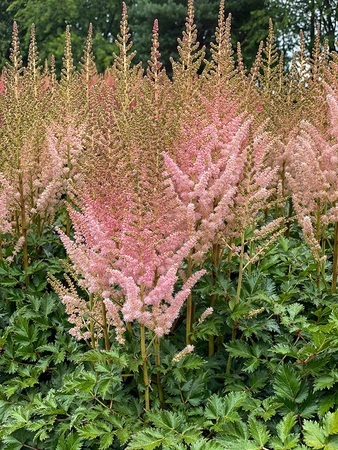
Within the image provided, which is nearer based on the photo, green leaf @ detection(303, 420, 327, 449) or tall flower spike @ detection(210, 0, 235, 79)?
green leaf @ detection(303, 420, 327, 449)

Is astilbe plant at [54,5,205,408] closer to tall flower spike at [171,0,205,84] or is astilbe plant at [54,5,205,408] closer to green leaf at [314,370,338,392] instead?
green leaf at [314,370,338,392]

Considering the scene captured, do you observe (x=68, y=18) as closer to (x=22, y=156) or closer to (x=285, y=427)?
(x=22, y=156)

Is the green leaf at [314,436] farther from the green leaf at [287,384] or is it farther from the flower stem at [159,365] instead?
the flower stem at [159,365]

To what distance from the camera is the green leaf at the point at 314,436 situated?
2229 millimetres

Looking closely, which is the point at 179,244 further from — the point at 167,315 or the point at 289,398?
the point at 289,398

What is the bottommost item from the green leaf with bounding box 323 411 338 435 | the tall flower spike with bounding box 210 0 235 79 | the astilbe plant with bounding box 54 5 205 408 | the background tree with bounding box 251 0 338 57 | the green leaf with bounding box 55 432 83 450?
the green leaf with bounding box 55 432 83 450

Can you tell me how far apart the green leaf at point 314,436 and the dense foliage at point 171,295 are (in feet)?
0.05

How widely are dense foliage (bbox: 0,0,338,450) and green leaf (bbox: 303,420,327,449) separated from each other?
0.02 metres

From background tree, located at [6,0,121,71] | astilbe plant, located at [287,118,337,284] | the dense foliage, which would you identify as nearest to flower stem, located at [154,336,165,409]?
the dense foliage

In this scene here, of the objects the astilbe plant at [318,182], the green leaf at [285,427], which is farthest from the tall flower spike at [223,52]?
the green leaf at [285,427]

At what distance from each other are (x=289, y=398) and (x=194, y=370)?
0.62m

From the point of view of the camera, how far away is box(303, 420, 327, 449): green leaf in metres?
2.23

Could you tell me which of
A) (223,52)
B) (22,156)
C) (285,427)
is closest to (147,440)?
(285,427)

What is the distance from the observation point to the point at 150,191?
2521 millimetres
